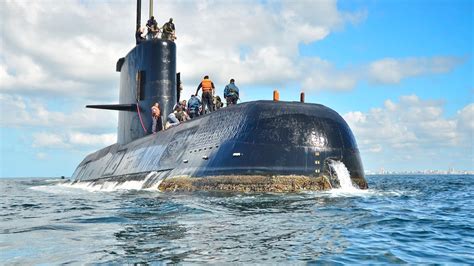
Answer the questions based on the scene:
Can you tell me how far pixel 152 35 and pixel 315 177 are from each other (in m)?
11.4

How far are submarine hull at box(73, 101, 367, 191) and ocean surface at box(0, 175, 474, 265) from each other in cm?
251

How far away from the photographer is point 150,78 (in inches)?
814

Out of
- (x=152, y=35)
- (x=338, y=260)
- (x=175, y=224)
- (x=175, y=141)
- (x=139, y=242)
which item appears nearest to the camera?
(x=338, y=260)

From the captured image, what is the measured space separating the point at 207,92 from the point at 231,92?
1224 mm

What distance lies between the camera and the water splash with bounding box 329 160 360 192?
13320mm

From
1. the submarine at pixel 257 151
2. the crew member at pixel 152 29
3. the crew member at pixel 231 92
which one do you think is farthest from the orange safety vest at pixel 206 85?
the crew member at pixel 152 29

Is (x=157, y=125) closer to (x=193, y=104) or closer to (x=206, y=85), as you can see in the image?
(x=193, y=104)

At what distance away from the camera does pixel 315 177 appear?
1291 cm

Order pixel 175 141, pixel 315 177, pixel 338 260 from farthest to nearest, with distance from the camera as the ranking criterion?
pixel 175 141 < pixel 315 177 < pixel 338 260

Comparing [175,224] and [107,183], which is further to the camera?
[107,183]

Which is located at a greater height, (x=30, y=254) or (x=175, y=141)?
(x=175, y=141)

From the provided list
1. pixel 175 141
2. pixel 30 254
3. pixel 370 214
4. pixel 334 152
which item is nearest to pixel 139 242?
pixel 30 254

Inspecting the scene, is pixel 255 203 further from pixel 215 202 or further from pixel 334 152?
pixel 334 152

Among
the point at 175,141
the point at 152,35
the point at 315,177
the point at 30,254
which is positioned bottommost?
the point at 30,254
